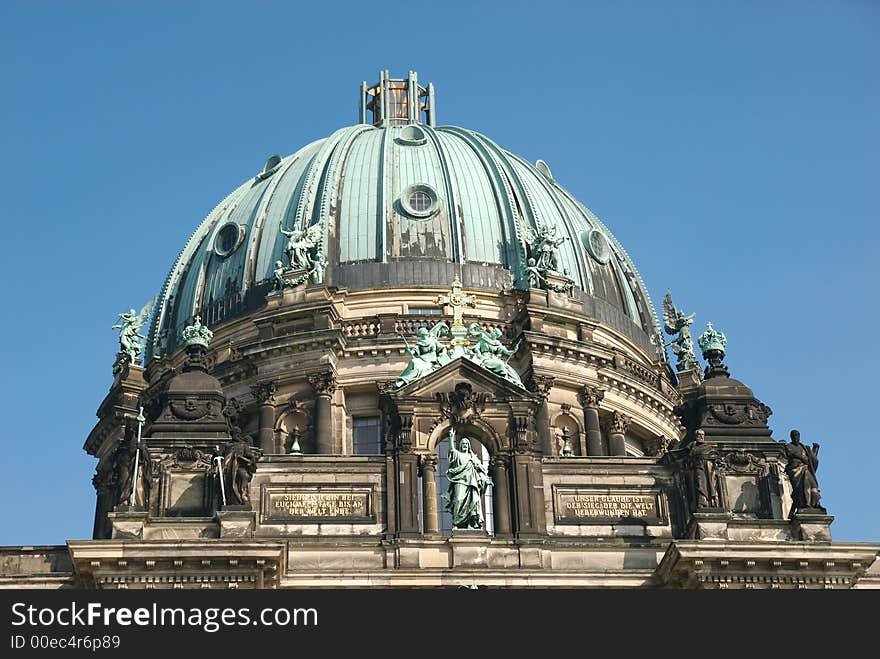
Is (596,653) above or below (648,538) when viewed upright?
below

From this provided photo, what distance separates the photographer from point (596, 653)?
97.7 feet

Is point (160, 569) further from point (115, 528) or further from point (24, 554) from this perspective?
point (24, 554)

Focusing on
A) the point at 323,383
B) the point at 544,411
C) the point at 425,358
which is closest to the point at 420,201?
the point at 323,383

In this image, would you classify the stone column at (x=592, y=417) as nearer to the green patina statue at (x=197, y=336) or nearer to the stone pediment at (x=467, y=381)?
the stone pediment at (x=467, y=381)

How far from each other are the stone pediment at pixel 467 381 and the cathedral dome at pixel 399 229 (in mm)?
12361

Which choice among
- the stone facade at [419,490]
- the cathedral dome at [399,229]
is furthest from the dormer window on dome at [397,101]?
the stone facade at [419,490]

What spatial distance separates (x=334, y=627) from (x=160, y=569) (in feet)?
35.3

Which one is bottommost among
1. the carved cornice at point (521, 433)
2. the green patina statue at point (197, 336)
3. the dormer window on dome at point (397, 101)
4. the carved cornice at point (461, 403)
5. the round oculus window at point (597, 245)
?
the carved cornice at point (521, 433)

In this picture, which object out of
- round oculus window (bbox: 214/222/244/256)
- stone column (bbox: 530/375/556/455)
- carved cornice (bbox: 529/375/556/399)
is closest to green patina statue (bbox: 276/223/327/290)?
round oculus window (bbox: 214/222/244/256)

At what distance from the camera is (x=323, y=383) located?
52688 mm

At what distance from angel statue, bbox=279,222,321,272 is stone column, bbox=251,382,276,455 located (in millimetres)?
4741

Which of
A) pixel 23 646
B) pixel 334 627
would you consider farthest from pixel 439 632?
pixel 23 646

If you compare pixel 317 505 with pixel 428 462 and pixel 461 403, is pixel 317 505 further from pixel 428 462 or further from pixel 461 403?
pixel 461 403

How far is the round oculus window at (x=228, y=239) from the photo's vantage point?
59.9m
